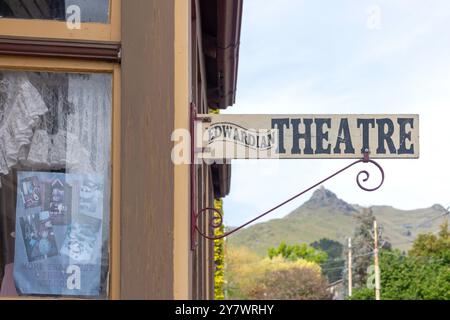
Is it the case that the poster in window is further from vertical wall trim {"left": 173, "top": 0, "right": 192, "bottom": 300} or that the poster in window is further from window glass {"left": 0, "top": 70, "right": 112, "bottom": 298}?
vertical wall trim {"left": 173, "top": 0, "right": 192, "bottom": 300}

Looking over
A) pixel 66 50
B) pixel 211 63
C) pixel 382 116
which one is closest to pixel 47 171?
pixel 66 50

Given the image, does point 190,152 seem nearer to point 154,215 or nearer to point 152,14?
point 154,215

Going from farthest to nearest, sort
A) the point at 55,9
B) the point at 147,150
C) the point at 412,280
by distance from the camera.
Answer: the point at 412,280 < the point at 55,9 < the point at 147,150

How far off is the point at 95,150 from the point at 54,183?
266 mm

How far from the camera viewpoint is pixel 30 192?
4352 millimetres

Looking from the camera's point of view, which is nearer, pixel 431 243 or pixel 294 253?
pixel 431 243

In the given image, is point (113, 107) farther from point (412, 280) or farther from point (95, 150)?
point (412, 280)

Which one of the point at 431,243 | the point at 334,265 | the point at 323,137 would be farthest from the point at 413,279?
the point at 334,265

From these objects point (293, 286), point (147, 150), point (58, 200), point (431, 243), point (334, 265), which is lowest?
point (334, 265)

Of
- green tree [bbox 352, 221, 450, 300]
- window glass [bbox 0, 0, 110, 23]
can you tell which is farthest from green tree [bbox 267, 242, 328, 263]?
window glass [bbox 0, 0, 110, 23]

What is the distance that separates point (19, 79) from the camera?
4457mm

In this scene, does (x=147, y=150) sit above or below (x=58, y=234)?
above

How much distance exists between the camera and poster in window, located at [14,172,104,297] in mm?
4262

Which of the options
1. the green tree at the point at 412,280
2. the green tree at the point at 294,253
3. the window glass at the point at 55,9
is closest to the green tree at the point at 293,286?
the green tree at the point at 294,253
